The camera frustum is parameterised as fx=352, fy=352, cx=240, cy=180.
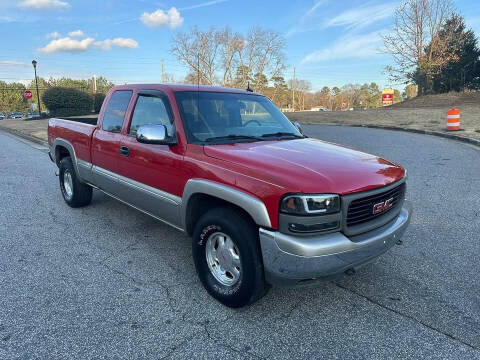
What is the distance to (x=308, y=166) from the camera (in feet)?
8.86

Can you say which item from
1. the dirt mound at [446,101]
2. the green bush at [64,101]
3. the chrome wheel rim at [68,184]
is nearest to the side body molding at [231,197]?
the chrome wheel rim at [68,184]

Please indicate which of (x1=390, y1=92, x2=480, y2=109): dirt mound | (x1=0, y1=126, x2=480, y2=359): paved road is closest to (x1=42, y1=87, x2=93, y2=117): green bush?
(x1=0, y1=126, x2=480, y2=359): paved road

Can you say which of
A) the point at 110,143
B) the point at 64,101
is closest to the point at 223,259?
the point at 110,143

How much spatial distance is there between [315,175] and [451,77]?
39499mm

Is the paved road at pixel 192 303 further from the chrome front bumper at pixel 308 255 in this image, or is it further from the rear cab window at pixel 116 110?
the rear cab window at pixel 116 110

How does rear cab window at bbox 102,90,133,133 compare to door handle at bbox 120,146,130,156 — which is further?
rear cab window at bbox 102,90,133,133

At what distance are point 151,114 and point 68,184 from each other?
9.04 ft

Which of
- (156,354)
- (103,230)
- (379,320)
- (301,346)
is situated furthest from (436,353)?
(103,230)

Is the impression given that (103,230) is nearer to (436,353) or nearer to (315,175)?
(315,175)

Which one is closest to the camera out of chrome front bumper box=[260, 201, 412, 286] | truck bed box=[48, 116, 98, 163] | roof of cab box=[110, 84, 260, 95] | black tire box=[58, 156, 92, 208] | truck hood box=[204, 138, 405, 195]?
chrome front bumper box=[260, 201, 412, 286]

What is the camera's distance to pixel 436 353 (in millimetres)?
2369

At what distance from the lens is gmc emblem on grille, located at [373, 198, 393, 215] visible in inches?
109

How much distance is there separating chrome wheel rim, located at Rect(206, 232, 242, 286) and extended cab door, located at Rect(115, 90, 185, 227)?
20.1 inches

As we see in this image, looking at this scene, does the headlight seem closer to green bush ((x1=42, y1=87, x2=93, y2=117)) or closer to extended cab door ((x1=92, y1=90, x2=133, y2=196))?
extended cab door ((x1=92, y1=90, x2=133, y2=196))
